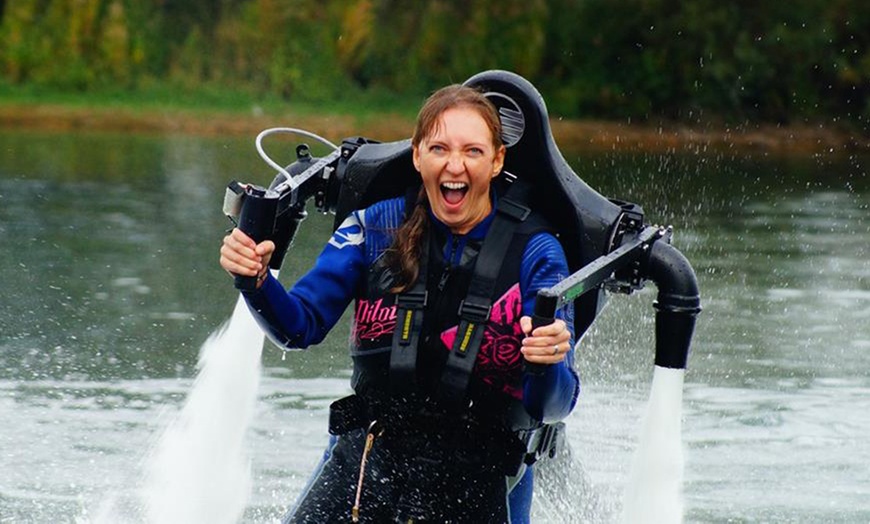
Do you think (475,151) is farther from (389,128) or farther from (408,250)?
(389,128)

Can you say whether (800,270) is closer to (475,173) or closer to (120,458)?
(120,458)

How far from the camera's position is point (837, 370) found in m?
8.77

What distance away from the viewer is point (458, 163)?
402cm

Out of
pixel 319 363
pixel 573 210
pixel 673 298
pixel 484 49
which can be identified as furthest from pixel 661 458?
pixel 484 49

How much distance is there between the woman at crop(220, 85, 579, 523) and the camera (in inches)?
159

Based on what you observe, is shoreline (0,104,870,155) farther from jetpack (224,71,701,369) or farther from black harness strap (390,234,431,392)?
black harness strap (390,234,431,392)

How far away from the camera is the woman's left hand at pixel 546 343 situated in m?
3.72

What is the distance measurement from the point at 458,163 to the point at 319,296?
47 centimetres

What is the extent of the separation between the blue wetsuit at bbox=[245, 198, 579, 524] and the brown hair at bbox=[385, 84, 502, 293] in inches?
1.9

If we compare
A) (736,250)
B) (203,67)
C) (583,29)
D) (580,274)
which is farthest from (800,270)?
(203,67)

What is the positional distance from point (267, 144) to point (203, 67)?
4.89 metres

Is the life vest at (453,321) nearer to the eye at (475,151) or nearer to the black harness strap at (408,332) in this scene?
the black harness strap at (408,332)

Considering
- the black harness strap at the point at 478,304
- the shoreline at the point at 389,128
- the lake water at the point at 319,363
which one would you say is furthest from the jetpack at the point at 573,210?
the shoreline at the point at 389,128

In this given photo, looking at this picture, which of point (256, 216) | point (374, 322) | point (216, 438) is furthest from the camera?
point (216, 438)
